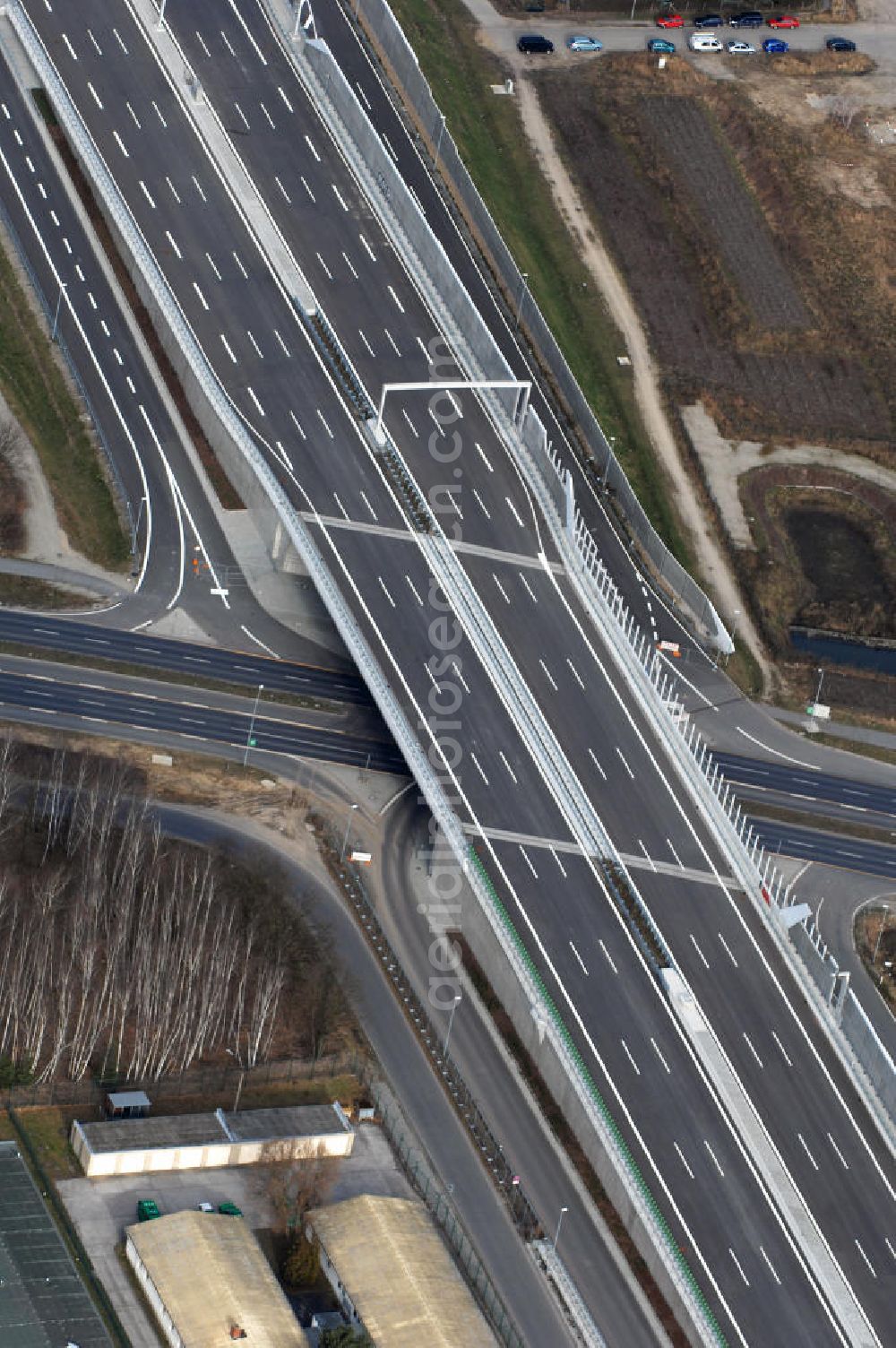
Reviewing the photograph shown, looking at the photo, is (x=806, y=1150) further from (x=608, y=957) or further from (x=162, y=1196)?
(x=162, y=1196)

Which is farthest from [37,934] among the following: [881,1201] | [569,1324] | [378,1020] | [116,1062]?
[881,1201]

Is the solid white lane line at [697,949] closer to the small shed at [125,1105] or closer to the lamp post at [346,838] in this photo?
the lamp post at [346,838]

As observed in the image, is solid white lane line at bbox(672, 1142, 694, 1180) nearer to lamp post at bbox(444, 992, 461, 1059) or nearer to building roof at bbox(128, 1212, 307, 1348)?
lamp post at bbox(444, 992, 461, 1059)

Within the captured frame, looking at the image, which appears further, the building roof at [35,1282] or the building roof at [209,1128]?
the building roof at [209,1128]

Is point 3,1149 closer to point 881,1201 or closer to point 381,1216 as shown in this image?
point 381,1216

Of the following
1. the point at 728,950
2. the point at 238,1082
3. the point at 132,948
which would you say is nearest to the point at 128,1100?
the point at 238,1082

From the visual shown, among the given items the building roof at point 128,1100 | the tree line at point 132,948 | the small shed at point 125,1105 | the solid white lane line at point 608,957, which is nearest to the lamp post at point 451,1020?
the tree line at point 132,948
